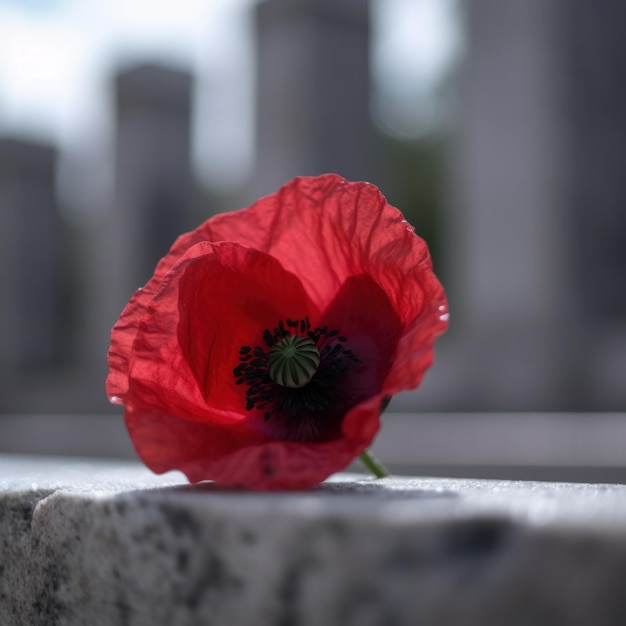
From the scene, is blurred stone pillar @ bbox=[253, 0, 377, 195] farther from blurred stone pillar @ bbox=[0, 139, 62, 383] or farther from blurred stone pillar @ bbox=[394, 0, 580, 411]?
blurred stone pillar @ bbox=[0, 139, 62, 383]

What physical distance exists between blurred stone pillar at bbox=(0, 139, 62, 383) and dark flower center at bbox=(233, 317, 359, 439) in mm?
9902

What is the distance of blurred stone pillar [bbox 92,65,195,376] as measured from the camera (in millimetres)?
9180

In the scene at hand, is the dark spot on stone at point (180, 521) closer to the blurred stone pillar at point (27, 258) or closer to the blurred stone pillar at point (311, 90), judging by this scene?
the blurred stone pillar at point (311, 90)

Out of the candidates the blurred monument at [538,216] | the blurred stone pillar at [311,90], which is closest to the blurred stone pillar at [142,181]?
the blurred stone pillar at [311,90]

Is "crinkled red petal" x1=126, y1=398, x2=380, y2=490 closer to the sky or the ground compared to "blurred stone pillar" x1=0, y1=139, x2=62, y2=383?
closer to the sky

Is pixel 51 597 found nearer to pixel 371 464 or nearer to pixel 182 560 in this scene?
pixel 182 560

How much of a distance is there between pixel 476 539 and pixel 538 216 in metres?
5.07

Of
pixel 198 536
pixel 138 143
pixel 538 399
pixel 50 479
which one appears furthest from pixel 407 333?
→ pixel 138 143

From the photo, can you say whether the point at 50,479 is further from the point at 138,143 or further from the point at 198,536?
the point at 138,143

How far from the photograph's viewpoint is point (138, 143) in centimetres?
940

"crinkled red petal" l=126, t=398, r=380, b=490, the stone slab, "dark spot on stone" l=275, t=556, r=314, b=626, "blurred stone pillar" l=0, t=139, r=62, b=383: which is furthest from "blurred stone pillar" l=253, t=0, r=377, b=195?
"dark spot on stone" l=275, t=556, r=314, b=626

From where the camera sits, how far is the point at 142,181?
9477 mm

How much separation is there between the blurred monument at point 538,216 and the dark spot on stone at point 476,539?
496 centimetres

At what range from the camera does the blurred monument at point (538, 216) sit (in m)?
5.59
